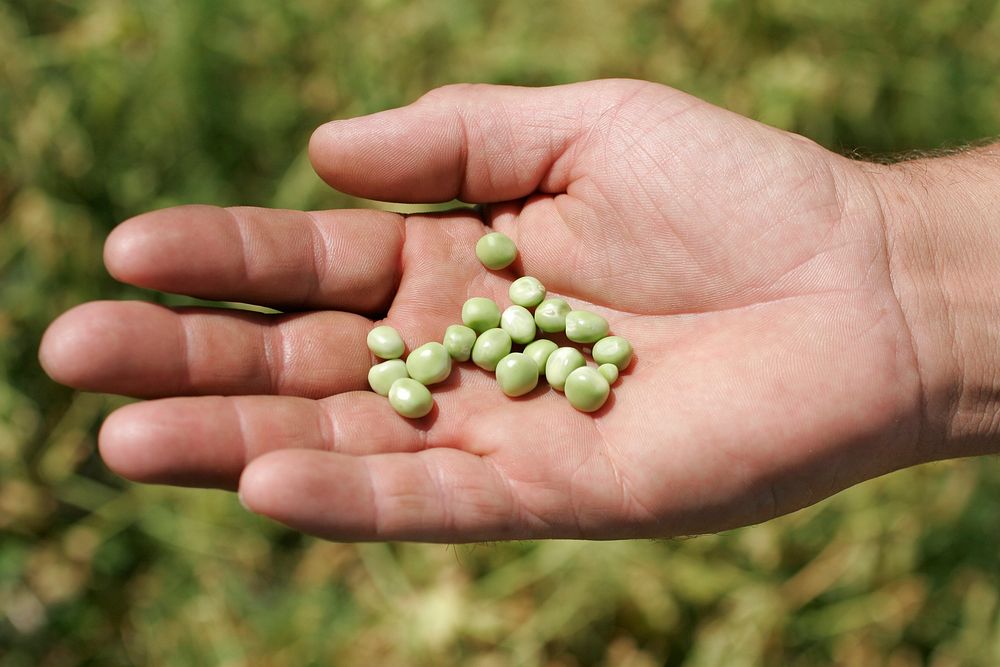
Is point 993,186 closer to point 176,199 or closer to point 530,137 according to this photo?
point 530,137

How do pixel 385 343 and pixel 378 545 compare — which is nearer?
pixel 385 343

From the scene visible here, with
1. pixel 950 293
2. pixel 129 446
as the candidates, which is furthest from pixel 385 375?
pixel 950 293

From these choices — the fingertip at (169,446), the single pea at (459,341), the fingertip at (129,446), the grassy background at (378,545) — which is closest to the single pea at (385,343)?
the single pea at (459,341)

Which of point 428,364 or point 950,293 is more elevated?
point 950,293

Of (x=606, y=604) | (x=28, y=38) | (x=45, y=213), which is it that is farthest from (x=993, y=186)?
(x=28, y=38)

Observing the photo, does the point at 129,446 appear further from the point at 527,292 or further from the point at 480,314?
the point at 527,292

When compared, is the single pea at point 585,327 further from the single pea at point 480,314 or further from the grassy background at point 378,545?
the grassy background at point 378,545

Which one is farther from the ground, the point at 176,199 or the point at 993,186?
the point at 993,186
